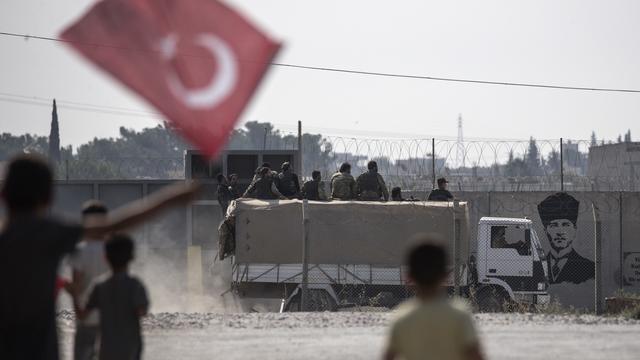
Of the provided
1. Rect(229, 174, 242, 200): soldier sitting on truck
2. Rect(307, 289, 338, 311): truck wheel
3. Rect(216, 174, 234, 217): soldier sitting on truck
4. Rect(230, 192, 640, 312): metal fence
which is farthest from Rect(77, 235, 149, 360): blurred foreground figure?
Rect(229, 174, 242, 200): soldier sitting on truck

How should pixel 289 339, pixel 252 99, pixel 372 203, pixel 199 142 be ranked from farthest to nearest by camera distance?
pixel 372 203, pixel 289 339, pixel 252 99, pixel 199 142

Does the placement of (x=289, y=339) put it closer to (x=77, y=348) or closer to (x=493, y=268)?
(x=77, y=348)

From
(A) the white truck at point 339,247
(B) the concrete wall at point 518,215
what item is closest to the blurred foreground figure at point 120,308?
(A) the white truck at point 339,247

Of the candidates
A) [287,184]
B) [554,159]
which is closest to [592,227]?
[287,184]

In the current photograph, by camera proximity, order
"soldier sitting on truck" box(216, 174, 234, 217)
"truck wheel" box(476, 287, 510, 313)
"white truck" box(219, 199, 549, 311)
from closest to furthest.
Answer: "white truck" box(219, 199, 549, 311)
"truck wheel" box(476, 287, 510, 313)
"soldier sitting on truck" box(216, 174, 234, 217)

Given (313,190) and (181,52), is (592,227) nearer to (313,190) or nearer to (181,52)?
(313,190)

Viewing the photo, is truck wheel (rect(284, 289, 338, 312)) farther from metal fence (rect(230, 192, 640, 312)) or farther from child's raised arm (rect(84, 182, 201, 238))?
child's raised arm (rect(84, 182, 201, 238))

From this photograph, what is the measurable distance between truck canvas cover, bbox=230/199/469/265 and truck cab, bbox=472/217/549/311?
3.34ft

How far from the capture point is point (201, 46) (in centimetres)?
654

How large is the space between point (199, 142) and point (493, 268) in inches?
522

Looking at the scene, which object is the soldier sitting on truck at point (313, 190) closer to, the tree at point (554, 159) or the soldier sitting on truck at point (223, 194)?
the soldier sitting on truck at point (223, 194)

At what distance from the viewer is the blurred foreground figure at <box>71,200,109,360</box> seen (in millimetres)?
7215

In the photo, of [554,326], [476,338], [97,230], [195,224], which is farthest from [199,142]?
[195,224]

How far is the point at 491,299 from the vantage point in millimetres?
18172
